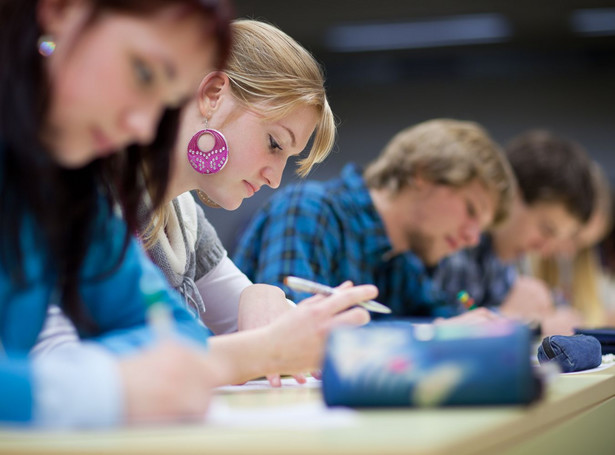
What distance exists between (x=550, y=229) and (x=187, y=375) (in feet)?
8.03

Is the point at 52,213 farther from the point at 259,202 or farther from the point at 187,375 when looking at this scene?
the point at 259,202

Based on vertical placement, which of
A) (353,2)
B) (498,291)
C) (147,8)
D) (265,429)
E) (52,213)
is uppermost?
(353,2)

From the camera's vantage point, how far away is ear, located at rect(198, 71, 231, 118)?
129 centimetres

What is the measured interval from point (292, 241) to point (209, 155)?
0.59 meters

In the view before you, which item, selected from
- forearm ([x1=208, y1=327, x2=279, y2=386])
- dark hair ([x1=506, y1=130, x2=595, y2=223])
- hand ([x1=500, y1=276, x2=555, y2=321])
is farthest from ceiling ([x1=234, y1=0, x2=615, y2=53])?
forearm ([x1=208, y1=327, x2=279, y2=386])

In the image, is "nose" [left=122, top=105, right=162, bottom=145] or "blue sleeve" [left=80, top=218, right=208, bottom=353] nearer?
"nose" [left=122, top=105, right=162, bottom=145]

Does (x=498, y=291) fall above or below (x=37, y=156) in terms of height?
below

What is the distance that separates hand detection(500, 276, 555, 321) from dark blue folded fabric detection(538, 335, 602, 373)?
1571 mm

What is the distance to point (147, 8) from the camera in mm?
683

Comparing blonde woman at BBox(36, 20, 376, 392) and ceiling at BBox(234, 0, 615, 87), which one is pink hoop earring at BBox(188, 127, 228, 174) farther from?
ceiling at BBox(234, 0, 615, 87)

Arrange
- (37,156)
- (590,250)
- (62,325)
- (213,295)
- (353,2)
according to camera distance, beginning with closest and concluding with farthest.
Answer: (37,156) → (62,325) → (213,295) → (590,250) → (353,2)

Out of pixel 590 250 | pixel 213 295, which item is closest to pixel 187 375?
pixel 213 295

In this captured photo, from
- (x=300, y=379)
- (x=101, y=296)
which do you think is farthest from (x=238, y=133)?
(x=101, y=296)

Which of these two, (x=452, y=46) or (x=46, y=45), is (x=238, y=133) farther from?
(x=452, y=46)
